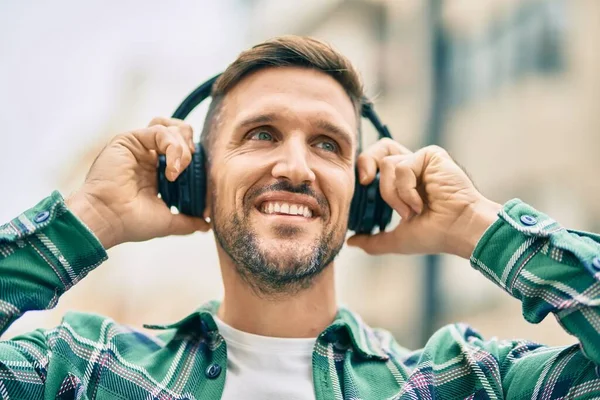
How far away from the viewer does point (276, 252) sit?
1.38 metres

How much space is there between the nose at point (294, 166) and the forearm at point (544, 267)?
1.17ft

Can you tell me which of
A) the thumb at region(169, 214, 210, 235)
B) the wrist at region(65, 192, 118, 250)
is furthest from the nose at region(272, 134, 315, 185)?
the wrist at region(65, 192, 118, 250)

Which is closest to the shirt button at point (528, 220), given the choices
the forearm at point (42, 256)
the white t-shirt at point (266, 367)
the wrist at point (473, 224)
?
the wrist at point (473, 224)

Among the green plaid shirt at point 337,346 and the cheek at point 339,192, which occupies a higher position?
the cheek at point 339,192

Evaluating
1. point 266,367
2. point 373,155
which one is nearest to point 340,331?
point 266,367

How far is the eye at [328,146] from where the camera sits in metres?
1.54

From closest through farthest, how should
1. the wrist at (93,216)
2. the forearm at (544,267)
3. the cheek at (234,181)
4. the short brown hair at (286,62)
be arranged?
1. the forearm at (544,267)
2. the wrist at (93,216)
3. the cheek at (234,181)
4. the short brown hair at (286,62)

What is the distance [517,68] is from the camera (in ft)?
15.0

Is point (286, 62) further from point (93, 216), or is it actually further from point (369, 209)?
point (93, 216)

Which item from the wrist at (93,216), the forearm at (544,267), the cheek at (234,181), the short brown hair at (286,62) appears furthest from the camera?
the short brown hair at (286,62)

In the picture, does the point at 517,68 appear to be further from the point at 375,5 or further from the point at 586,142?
the point at 375,5

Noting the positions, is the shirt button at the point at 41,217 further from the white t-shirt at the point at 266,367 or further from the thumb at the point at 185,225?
the white t-shirt at the point at 266,367

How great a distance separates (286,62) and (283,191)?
0.32 m

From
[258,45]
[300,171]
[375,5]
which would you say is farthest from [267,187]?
[375,5]
